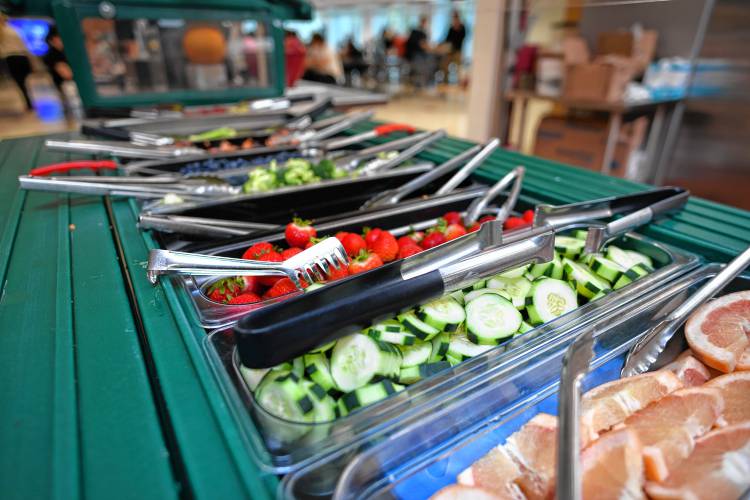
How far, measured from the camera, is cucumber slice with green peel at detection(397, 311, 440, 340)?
0.60 m

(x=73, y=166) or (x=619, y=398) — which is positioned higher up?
(x=73, y=166)

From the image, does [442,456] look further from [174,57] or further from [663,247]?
[174,57]

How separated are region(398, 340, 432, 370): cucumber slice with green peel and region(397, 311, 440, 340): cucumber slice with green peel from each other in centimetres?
2

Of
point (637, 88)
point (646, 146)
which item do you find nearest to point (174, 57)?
point (637, 88)

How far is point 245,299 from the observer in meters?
0.75

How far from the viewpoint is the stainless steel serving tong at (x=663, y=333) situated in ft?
2.16

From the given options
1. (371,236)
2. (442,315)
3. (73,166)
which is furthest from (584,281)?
(73,166)

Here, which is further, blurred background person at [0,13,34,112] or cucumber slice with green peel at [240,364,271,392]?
blurred background person at [0,13,34,112]

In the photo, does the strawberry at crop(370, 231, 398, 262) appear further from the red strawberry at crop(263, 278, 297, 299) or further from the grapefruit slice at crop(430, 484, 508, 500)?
the grapefruit slice at crop(430, 484, 508, 500)

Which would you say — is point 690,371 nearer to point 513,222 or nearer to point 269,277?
point 513,222

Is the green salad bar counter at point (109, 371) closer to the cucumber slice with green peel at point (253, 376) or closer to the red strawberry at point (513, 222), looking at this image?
the cucumber slice with green peel at point (253, 376)

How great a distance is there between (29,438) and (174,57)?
7.64ft

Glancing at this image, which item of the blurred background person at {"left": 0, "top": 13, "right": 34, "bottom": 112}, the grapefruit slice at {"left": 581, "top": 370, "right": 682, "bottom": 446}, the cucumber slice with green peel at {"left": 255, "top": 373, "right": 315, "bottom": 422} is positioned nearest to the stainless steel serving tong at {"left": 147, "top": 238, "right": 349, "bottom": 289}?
the cucumber slice with green peel at {"left": 255, "top": 373, "right": 315, "bottom": 422}

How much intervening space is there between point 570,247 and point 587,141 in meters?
3.07
